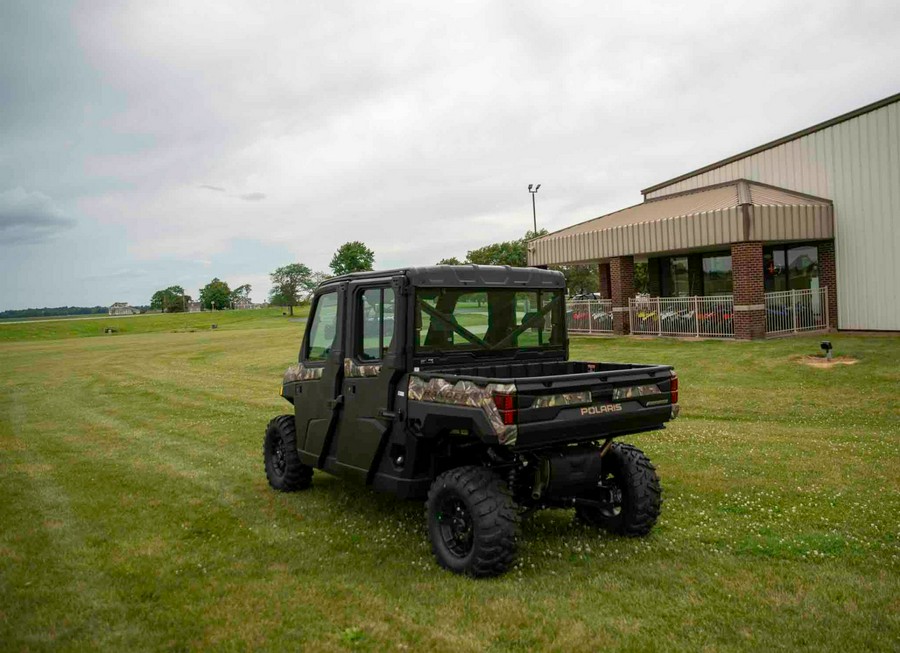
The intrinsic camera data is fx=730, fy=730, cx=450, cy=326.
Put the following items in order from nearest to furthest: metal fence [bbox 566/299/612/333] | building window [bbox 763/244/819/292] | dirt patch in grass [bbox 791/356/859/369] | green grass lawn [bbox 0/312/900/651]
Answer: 1. green grass lawn [bbox 0/312/900/651]
2. dirt patch in grass [bbox 791/356/859/369]
3. building window [bbox 763/244/819/292]
4. metal fence [bbox 566/299/612/333]

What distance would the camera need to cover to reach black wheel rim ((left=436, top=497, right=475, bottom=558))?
5.84 meters

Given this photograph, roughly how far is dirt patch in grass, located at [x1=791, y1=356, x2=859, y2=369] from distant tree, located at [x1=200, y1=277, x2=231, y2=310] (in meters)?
165

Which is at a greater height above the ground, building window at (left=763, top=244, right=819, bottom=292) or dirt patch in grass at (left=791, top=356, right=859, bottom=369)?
building window at (left=763, top=244, right=819, bottom=292)

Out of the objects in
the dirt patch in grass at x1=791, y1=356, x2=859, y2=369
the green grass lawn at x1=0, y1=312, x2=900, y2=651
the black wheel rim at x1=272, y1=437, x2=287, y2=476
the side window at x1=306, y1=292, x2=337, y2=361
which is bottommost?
the green grass lawn at x1=0, y1=312, x2=900, y2=651

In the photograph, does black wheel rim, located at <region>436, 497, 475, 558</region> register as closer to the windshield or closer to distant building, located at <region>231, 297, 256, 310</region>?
the windshield

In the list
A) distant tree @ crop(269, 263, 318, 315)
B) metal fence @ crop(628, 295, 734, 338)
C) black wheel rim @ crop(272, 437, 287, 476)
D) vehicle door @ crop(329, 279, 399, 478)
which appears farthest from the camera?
distant tree @ crop(269, 263, 318, 315)

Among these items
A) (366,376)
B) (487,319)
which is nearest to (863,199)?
(487,319)

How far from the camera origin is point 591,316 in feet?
98.0

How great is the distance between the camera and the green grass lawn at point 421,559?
15.5ft

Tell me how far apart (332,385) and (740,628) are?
4128 mm

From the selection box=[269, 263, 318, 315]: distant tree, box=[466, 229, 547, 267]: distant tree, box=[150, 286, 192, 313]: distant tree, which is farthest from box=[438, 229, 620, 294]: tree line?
box=[150, 286, 192, 313]: distant tree

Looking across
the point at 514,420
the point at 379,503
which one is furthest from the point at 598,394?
the point at 379,503

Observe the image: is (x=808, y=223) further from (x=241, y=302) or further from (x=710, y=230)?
(x=241, y=302)

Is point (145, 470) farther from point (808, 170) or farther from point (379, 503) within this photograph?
point (808, 170)
